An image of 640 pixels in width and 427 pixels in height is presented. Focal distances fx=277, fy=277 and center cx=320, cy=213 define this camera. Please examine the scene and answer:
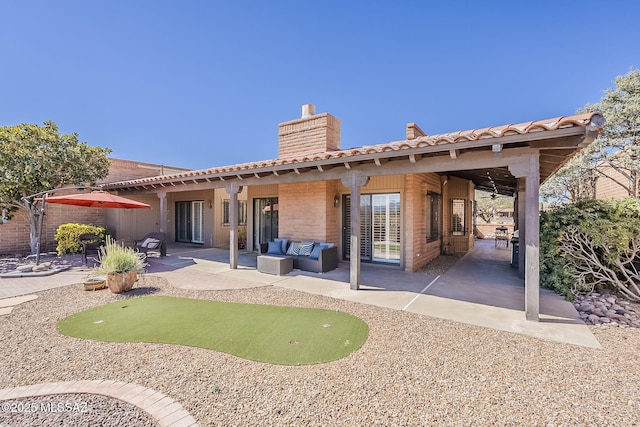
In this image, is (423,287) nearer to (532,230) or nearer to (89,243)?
(532,230)

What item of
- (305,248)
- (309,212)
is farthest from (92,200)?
(309,212)

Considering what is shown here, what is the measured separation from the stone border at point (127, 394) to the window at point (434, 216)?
975cm

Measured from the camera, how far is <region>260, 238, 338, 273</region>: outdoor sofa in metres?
8.86

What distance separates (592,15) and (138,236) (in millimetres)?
21370

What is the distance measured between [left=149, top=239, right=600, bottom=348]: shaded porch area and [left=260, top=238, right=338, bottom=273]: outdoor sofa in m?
0.30

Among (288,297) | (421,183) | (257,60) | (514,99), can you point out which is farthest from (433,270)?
(514,99)

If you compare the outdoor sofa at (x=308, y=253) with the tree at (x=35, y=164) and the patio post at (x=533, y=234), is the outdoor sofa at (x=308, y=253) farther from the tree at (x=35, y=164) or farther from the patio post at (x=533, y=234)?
the tree at (x=35, y=164)

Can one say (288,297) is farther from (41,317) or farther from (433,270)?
(433,270)

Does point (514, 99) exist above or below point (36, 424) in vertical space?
above

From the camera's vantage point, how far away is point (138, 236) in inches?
607

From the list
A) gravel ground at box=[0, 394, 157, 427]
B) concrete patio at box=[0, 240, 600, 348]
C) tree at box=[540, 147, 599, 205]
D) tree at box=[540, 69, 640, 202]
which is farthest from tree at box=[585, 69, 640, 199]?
gravel ground at box=[0, 394, 157, 427]

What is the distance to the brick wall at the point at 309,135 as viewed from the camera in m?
11.0

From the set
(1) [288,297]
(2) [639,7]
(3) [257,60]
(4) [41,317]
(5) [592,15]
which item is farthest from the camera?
(3) [257,60]

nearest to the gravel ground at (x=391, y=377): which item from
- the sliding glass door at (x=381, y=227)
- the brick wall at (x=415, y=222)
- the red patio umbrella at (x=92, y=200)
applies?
the brick wall at (x=415, y=222)
